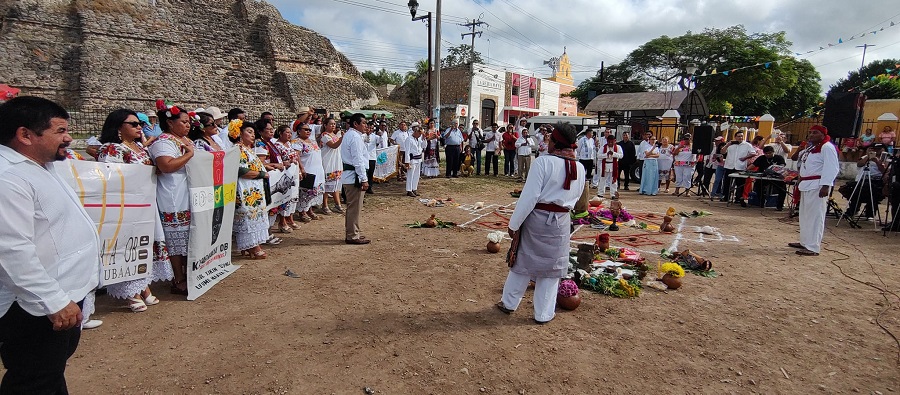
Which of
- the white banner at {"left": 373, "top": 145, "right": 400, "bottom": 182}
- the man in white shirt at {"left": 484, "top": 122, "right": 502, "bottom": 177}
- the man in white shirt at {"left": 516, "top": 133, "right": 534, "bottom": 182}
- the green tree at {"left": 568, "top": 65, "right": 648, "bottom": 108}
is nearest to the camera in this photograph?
the white banner at {"left": 373, "top": 145, "right": 400, "bottom": 182}

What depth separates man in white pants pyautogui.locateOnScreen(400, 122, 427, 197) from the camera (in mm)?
11375

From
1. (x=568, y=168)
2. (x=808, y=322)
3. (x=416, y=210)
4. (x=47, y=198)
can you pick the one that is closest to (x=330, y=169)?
(x=416, y=210)

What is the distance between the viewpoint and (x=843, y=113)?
1279cm

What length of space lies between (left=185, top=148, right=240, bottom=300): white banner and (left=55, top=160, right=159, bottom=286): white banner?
346 millimetres

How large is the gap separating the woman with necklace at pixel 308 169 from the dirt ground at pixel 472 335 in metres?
1.90

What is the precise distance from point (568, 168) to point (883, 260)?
6081mm

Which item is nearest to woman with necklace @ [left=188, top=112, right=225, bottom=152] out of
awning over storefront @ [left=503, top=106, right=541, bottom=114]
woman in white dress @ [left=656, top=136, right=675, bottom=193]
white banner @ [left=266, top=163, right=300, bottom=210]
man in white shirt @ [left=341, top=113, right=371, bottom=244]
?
white banner @ [left=266, top=163, right=300, bottom=210]

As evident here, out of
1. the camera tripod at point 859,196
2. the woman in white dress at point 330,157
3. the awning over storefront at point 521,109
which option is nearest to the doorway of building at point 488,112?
the awning over storefront at point 521,109

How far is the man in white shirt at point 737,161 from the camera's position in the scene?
11.3 meters

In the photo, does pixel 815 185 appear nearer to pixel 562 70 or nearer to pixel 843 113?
pixel 843 113

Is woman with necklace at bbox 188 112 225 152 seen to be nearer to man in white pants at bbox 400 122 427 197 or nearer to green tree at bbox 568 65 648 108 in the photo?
man in white pants at bbox 400 122 427 197

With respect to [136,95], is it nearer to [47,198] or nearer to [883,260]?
[47,198]

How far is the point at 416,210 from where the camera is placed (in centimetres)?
957

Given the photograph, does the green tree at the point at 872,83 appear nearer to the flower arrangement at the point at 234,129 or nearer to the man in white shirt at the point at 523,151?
the man in white shirt at the point at 523,151
